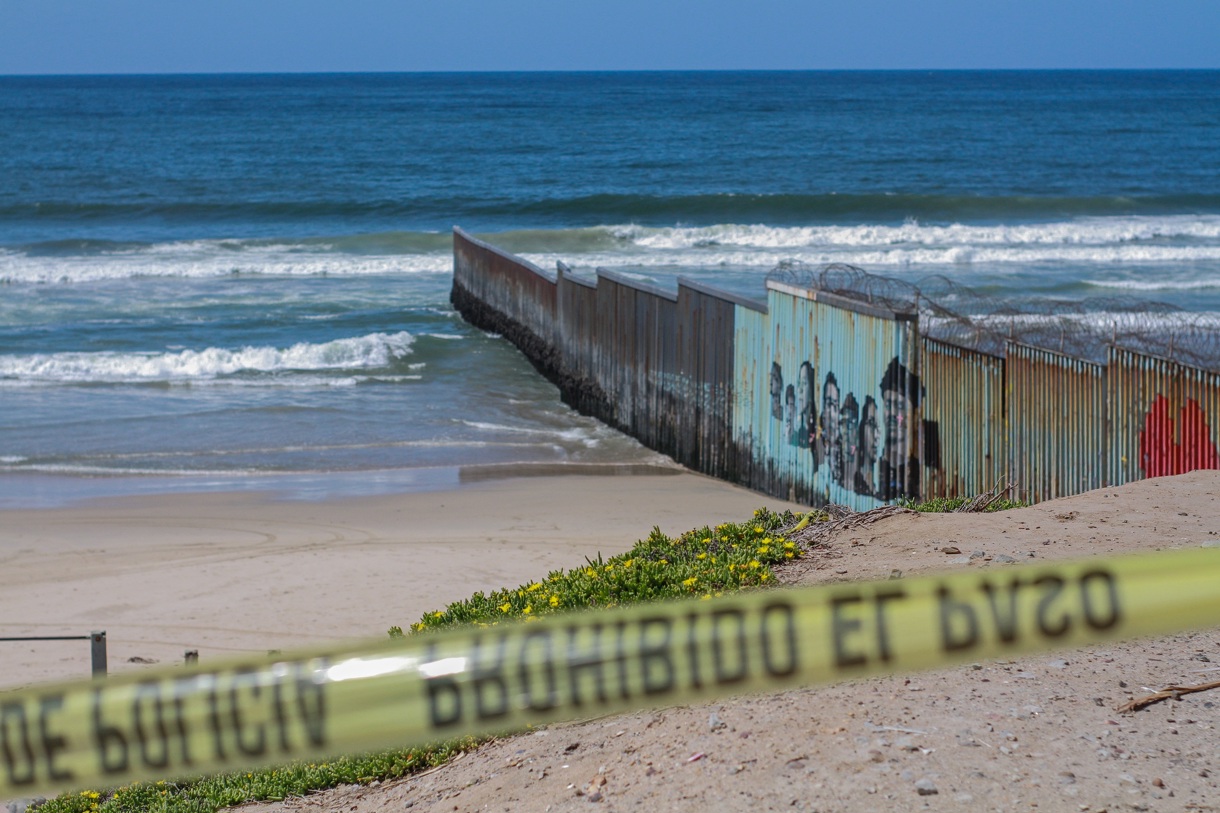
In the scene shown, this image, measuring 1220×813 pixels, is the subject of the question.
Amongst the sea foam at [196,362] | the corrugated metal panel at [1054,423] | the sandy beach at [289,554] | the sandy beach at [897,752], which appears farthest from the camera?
the sea foam at [196,362]

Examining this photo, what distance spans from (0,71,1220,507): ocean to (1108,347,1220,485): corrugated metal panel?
4775 mm

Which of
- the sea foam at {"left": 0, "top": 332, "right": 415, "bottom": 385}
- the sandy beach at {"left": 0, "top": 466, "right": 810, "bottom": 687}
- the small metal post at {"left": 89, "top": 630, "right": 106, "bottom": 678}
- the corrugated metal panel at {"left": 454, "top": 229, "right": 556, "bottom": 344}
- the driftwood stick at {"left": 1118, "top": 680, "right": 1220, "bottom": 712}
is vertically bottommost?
the sandy beach at {"left": 0, "top": 466, "right": 810, "bottom": 687}

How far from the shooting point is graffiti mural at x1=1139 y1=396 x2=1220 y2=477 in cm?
841

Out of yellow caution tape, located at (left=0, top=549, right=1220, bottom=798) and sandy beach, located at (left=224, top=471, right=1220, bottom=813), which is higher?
yellow caution tape, located at (left=0, top=549, right=1220, bottom=798)

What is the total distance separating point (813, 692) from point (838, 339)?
23.3ft

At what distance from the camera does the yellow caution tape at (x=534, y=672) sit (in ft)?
6.56

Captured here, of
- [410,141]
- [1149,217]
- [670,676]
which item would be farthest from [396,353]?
[410,141]

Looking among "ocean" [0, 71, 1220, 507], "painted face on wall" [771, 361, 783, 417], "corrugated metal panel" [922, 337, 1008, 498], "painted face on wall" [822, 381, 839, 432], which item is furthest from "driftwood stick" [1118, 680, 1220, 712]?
"ocean" [0, 71, 1220, 507]

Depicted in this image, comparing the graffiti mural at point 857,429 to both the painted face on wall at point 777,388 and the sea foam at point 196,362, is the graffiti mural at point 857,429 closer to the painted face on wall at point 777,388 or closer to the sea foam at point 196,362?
the painted face on wall at point 777,388

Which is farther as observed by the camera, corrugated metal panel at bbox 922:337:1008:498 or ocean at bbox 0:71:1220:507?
ocean at bbox 0:71:1220:507

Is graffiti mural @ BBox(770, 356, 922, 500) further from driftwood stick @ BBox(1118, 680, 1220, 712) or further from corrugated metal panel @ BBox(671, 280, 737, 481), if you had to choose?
driftwood stick @ BBox(1118, 680, 1220, 712)

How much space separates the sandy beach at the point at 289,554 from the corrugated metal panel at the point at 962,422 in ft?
8.73

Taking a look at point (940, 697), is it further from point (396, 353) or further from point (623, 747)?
point (396, 353)

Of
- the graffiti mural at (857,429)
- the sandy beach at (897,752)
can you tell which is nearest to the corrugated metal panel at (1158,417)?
the graffiti mural at (857,429)
